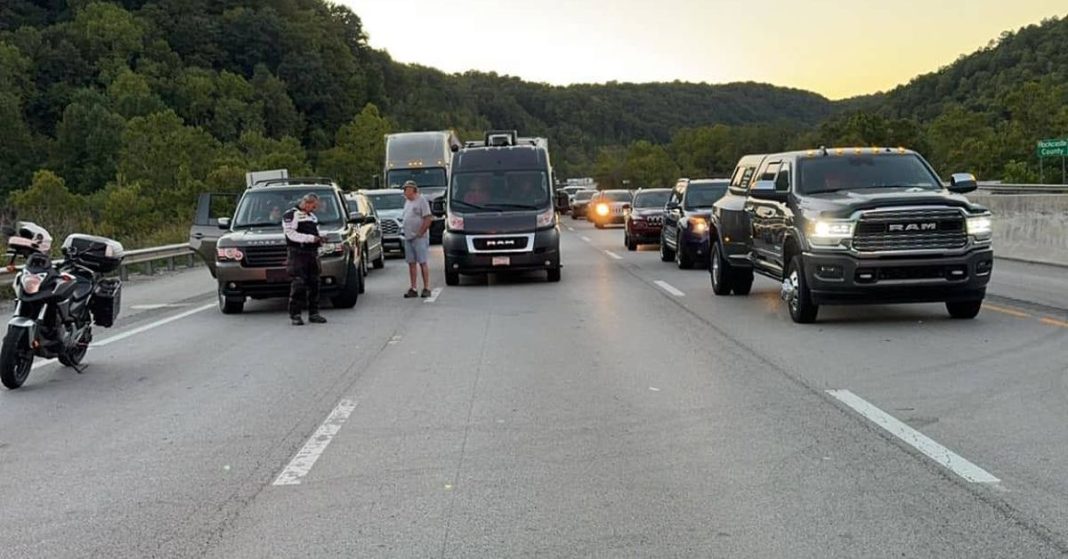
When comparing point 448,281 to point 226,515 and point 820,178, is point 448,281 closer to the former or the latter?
point 820,178

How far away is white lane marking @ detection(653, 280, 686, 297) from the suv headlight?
4.59m

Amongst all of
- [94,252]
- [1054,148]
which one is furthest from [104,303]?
[1054,148]

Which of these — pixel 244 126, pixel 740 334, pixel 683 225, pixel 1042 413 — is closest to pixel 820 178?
pixel 740 334

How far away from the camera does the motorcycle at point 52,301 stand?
358 inches

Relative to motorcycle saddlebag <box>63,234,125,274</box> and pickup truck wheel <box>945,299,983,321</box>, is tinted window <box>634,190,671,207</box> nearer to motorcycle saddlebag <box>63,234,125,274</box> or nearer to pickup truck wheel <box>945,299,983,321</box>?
pickup truck wheel <box>945,299,983,321</box>

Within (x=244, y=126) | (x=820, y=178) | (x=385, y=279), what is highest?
(x=244, y=126)

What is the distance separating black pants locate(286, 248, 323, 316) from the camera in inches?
523

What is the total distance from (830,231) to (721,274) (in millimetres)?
4219

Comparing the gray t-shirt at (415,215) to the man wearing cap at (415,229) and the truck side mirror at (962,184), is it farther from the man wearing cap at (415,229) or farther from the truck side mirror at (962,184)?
the truck side mirror at (962,184)

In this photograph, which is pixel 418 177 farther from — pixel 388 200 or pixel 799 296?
pixel 799 296

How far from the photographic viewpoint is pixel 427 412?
7652mm

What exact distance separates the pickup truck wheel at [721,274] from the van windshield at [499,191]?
410 cm

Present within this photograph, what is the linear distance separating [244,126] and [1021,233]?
346 feet

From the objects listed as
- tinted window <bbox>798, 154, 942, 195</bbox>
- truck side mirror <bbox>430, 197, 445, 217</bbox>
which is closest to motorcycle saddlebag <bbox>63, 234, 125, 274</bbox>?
tinted window <bbox>798, 154, 942, 195</bbox>
